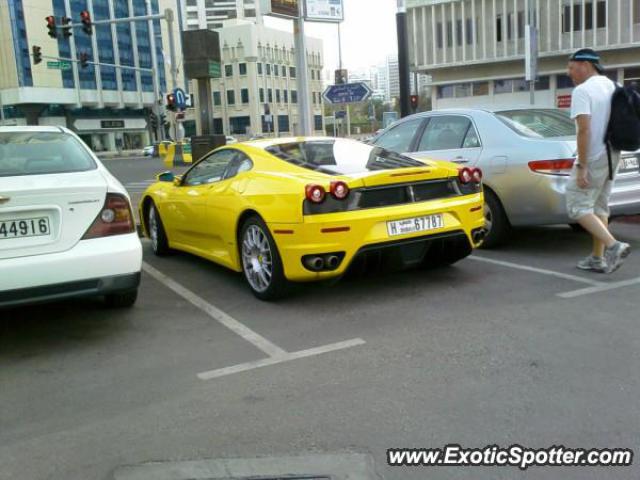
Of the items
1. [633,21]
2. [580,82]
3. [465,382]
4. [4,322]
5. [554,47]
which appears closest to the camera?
[465,382]

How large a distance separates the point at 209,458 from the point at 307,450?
0.43 metres

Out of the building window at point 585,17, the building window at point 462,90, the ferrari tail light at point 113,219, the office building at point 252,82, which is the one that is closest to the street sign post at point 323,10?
the ferrari tail light at point 113,219

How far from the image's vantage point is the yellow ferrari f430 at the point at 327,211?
4895 millimetres

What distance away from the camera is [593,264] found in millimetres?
5734

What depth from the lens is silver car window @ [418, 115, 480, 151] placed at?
7.02 meters

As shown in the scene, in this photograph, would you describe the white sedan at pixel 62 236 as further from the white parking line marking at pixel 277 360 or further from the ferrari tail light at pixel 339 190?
the ferrari tail light at pixel 339 190

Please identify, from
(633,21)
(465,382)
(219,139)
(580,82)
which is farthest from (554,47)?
(465,382)

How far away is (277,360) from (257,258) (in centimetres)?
149

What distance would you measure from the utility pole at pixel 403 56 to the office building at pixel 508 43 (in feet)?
96.6

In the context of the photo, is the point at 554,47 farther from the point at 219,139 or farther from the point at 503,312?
the point at 503,312

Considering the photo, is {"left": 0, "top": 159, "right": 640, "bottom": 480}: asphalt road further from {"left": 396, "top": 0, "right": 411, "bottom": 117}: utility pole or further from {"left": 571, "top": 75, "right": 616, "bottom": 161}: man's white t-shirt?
{"left": 396, "top": 0, "right": 411, "bottom": 117}: utility pole

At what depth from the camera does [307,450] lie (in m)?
2.93

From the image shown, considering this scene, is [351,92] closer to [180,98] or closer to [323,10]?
[323,10]

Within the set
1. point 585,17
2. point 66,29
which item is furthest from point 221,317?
point 585,17
